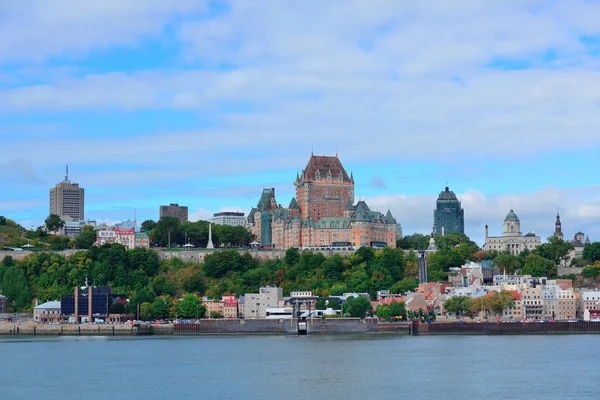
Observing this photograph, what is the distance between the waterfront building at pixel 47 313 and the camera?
6324 inches

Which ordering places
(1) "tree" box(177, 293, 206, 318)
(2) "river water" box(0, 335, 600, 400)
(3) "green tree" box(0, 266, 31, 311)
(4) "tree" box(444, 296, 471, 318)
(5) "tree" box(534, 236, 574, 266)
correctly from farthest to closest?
(5) "tree" box(534, 236, 574, 266), (3) "green tree" box(0, 266, 31, 311), (1) "tree" box(177, 293, 206, 318), (4) "tree" box(444, 296, 471, 318), (2) "river water" box(0, 335, 600, 400)

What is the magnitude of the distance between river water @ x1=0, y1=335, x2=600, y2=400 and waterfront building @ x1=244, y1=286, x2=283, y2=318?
101ft

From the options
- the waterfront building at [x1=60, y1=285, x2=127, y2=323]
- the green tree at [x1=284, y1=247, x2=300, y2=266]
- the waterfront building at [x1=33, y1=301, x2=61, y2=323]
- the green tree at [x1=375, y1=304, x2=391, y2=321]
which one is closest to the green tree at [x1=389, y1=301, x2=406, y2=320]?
the green tree at [x1=375, y1=304, x2=391, y2=321]

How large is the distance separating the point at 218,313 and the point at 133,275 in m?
19.1

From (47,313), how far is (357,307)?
4326 cm

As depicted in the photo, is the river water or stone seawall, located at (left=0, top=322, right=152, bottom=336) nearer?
the river water

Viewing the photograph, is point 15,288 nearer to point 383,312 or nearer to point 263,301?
point 263,301

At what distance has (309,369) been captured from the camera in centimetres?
9044

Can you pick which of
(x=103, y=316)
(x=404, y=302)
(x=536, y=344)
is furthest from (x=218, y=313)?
(x=536, y=344)

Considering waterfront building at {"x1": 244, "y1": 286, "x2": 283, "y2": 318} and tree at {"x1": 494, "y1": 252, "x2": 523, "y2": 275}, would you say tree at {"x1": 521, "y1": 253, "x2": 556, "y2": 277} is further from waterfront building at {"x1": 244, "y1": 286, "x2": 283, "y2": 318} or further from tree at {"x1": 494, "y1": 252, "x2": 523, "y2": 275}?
waterfront building at {"x1": 244, "y1": 286, "x2": 283, "y2": 318}

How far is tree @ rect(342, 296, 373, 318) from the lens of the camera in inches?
5925

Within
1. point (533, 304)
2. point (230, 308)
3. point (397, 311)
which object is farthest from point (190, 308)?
point (533, 304)

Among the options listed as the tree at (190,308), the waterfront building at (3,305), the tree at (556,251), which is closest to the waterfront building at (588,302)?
the tree at (556,251)

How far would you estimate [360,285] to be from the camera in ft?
554
